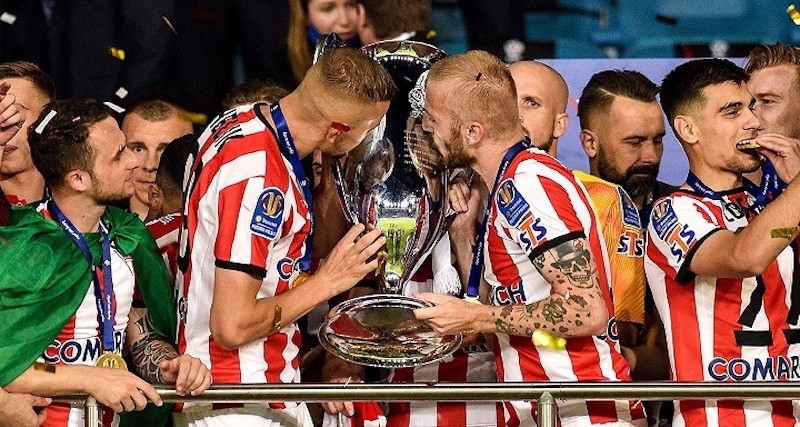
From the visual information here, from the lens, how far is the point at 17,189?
5098 millimetres

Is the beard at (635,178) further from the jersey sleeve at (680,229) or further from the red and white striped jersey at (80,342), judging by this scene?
the red and white striped jersey at (80,342)

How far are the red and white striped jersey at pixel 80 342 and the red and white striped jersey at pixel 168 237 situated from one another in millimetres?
384

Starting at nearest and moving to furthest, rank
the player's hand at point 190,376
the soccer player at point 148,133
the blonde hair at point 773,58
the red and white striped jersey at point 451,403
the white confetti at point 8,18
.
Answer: the player's hand at point 190,376 < the red and white striped jersey at point 451,403 < the blonde hair at point 773,58 < the soccer player at point 148,133 < the white confetti at point 8,18

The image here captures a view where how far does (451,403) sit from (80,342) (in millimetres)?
1160

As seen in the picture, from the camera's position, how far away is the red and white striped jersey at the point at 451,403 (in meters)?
4.65

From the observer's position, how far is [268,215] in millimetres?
4062

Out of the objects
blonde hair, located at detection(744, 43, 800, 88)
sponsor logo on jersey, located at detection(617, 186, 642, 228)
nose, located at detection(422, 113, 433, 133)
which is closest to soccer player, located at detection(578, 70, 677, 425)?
sponsor logo on jersey, located at detection(617, 186, 642, 228)

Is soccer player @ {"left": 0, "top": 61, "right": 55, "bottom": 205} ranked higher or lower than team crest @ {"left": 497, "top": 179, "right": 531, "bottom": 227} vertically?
higher

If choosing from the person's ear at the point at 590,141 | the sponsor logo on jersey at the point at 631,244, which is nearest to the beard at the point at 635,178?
the person's ear at the point at 590,141

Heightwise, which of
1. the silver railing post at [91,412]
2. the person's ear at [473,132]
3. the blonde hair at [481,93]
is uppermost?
the blonde hair at [481,93]

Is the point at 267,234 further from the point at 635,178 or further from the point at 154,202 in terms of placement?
the point at 635,178

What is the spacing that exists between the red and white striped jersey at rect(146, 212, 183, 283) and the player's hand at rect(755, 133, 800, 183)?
6.12ft

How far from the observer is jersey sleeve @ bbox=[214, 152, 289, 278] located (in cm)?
402

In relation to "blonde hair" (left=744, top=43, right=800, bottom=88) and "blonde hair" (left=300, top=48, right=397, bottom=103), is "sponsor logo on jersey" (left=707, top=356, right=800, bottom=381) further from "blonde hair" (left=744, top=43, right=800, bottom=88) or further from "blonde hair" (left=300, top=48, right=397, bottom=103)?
"blonde hair" (left=300, top=48, right=397, bottom=103)
